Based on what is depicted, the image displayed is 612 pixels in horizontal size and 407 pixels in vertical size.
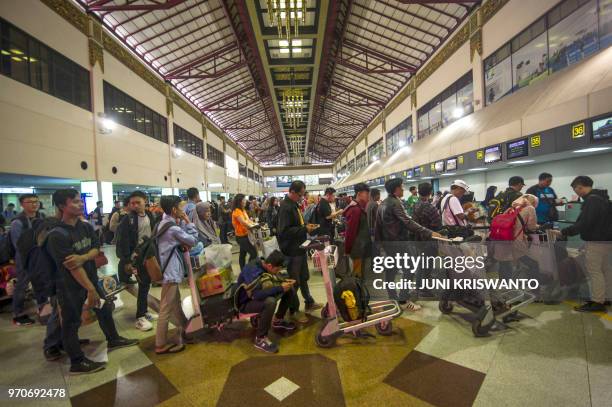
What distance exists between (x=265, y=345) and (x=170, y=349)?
99cm

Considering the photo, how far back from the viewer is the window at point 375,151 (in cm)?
2051

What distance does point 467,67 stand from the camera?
9.85 meters

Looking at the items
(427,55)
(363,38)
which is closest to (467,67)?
(427,55)

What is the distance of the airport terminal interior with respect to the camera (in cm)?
243

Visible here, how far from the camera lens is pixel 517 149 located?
6.39 meters

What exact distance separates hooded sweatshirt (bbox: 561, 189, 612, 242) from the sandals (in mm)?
4750

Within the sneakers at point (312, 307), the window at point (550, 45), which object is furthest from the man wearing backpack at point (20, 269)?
the window at point (550, 45)

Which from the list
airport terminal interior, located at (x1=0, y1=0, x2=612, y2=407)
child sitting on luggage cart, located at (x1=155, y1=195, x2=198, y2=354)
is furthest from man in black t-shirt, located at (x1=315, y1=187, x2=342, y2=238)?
child sitting on luggage cart, located at (x1=155, y1=195, x2=198, y2=354)

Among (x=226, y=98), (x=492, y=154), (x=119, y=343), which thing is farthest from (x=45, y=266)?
(x=226, y=98)

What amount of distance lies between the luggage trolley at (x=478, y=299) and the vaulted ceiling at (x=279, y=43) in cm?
826

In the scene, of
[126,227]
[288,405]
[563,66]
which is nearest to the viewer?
[288,405]

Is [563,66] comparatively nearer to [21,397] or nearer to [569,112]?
[569,112]

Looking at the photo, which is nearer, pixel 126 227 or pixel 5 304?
pixel 126 227

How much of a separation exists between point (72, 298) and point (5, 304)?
11.2 ft
